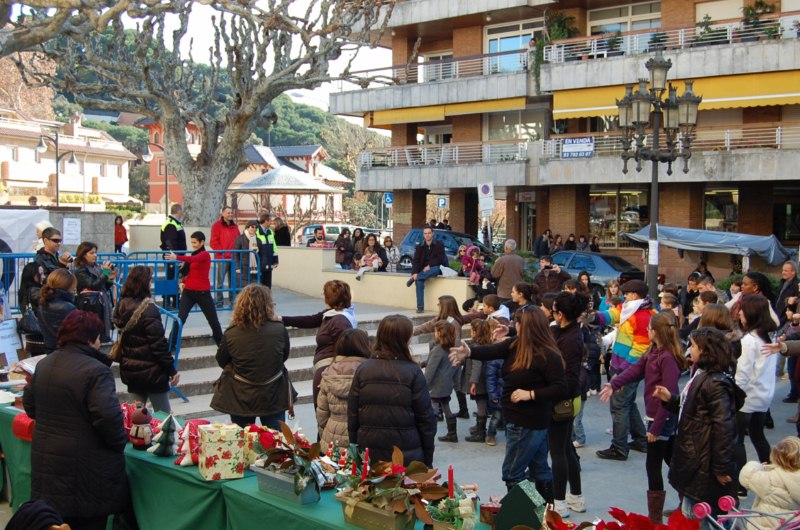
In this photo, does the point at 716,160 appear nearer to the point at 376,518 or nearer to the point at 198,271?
the point at 198,271

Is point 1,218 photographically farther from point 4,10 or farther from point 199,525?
point 199,525

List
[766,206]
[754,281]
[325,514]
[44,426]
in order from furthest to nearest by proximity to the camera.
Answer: [766,206]
[754,281]
[44,426]
[325,514]

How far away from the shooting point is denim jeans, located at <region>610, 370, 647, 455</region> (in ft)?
28.9

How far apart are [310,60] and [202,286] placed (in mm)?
12368

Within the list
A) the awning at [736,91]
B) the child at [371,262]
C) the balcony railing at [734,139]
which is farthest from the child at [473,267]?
the awning at [736,91]

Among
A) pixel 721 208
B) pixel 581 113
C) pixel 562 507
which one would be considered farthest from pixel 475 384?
pixel 721 208

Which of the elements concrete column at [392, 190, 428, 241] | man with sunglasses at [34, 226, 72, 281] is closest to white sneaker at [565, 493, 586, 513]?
man with sunglasses at [34, 226, 72, 281]

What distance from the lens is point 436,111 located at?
1443 inches

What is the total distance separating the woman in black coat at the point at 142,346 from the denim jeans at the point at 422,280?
32.1 feet

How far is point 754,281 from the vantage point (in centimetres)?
1009

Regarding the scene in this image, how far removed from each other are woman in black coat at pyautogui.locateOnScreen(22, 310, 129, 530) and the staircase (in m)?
4.49

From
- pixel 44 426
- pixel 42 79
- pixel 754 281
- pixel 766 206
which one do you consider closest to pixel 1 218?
pixel 42 79

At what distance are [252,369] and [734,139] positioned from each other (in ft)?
86.8

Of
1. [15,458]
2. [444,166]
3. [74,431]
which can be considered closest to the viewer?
[74,431]
